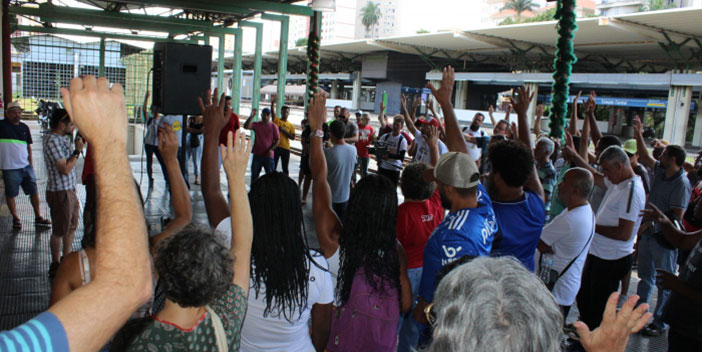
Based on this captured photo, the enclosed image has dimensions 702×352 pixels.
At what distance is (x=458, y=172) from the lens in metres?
2.57

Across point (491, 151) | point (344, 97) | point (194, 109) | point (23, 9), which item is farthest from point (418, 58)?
point (491, 151)

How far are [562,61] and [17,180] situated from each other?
6.38m

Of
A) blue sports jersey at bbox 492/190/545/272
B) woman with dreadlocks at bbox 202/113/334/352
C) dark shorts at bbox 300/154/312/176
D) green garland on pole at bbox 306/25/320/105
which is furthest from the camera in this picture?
dark shorts at bbox 300/154/312/176

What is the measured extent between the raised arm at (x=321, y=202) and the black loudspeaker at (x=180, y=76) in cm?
300

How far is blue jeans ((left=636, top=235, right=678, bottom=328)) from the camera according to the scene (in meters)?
4.48

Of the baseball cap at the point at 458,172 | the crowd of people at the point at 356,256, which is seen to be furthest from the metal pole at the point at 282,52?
the baseball cap at the point at 458,172

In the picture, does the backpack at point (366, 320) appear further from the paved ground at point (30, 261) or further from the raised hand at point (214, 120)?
the paved ground at point (30, 261)

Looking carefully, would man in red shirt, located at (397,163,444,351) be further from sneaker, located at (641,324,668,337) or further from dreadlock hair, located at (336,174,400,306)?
sneaker, located at (641,324,668,337)

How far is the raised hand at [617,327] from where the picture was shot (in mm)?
1339

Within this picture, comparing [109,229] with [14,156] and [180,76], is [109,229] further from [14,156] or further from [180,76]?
[14,156]

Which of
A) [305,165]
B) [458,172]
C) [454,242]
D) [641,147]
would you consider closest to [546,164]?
[641,147]

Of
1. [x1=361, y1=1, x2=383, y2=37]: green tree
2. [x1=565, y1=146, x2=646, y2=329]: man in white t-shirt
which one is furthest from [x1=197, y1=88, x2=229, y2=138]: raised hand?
[x1=361, y1=1, x2=383, y2=37]: green tree

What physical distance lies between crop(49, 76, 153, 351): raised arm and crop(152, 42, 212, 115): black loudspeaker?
5.23m

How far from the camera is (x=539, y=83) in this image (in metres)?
31.0
